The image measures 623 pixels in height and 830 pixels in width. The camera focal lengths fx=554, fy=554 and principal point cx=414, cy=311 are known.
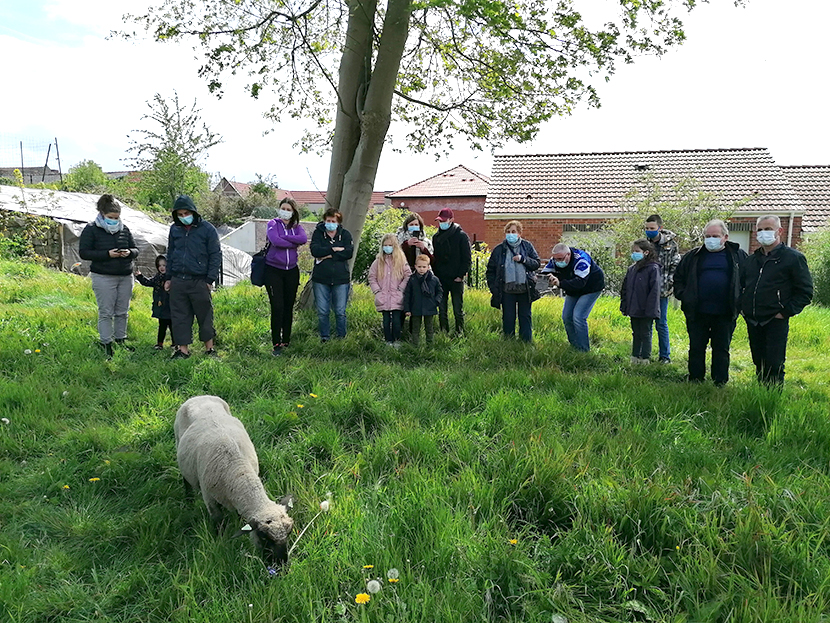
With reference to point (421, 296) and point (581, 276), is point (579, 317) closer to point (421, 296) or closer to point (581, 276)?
point (581, 276)

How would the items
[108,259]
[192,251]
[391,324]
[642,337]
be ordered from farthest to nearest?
[391,324], [642,337], [108,259], [192,251]

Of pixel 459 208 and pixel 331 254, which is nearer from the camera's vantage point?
pixel 331 254

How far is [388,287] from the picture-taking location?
7.83 meters

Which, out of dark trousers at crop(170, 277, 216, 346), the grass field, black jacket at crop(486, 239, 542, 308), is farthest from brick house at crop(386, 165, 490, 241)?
the grass field

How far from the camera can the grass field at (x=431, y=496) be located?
8.96 feet

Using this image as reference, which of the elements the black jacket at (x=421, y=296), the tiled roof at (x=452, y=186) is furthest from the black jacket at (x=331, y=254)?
the tiled roof at (x=452, y=186)

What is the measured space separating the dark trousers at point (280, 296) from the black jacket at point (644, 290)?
14.4ft

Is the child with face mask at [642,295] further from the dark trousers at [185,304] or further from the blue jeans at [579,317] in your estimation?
the dark trousers at [185,304]

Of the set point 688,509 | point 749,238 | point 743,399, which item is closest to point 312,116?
point 743,399

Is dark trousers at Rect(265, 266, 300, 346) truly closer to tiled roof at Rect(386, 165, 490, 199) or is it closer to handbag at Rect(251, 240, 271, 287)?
handbag at Rect(251, 240, 271, 287)

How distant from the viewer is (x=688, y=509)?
319 cm

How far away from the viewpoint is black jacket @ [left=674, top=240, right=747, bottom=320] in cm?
591

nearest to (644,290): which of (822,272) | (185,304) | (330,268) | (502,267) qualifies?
(502,267)

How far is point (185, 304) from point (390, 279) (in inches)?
107
